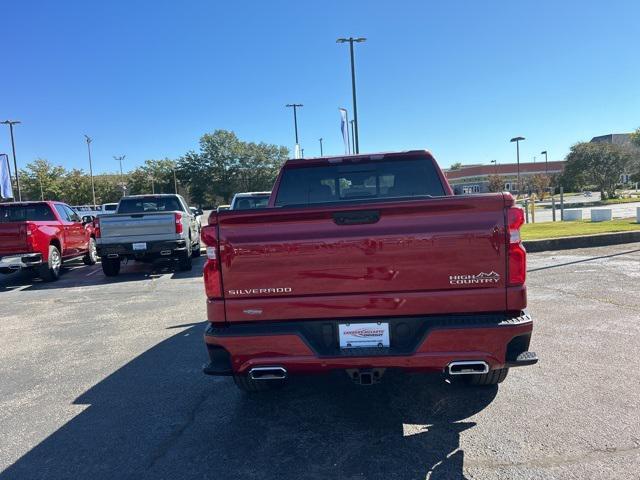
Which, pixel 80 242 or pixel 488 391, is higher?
pixel 80 242

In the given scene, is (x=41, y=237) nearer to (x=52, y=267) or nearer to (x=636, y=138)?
(x=52, y=267)

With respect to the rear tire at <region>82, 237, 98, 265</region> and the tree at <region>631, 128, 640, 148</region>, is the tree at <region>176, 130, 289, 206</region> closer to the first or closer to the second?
the tree at <region>631, 128, 640, 148</region>

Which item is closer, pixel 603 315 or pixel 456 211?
pixel 456 211

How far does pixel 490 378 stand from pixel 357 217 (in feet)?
5.84

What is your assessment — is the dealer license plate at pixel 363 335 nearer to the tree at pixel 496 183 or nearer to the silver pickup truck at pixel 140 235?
the silver pickup truck at pixel 140 235

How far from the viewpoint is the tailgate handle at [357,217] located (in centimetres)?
303

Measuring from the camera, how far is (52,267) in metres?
11.2

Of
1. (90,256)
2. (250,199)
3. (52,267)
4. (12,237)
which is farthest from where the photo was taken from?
(90,256)

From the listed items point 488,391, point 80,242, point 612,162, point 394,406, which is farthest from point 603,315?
point 612,162

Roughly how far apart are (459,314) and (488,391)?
1295mm

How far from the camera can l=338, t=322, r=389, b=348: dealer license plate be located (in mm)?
3100

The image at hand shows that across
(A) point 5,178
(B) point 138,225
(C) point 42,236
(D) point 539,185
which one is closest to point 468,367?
(B) point 138,225

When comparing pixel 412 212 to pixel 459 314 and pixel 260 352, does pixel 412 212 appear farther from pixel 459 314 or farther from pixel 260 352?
pixel 260 352

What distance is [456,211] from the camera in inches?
118
